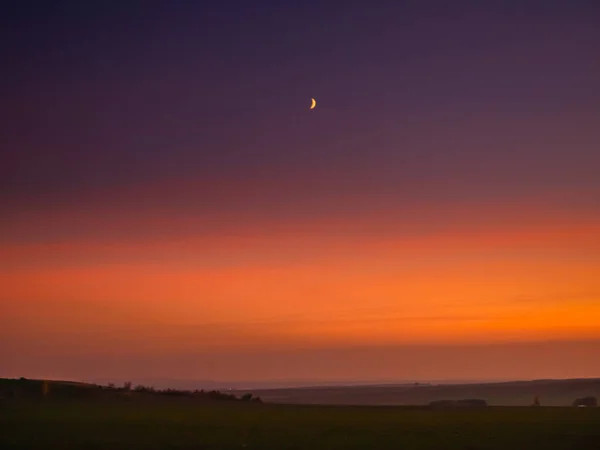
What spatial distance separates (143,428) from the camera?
35.2 m

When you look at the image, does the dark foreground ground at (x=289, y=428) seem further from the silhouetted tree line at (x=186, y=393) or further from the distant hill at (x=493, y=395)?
the distant hill at (x=493, y=395)

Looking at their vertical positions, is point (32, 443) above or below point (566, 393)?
below

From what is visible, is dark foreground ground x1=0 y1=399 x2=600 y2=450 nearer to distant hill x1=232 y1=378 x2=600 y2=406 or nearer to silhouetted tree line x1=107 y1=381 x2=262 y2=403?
silhouetted tree line x1=107 y1=381 x2=262 y2=403

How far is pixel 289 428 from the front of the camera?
35688 millimetres

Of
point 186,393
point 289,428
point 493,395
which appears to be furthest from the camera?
point 493,395

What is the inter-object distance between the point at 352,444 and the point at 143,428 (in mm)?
8600

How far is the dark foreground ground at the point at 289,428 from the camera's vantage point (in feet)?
99.7

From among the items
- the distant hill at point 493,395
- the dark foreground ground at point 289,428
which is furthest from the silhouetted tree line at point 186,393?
the distant hill at point 493,395

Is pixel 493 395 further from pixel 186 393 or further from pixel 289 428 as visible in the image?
pixel 289 428

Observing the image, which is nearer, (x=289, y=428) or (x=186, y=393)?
(x=289, y=428)

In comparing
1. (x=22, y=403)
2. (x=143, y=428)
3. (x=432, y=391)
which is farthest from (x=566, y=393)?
(x=143, y=428)

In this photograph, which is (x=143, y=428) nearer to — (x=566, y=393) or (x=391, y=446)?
(x=391, y=446)

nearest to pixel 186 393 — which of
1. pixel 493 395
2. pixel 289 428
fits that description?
pixel 289 428

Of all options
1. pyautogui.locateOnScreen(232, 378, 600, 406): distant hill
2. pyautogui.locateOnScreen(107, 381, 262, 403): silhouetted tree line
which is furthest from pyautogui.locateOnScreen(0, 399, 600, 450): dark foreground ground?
pyautogui.locateOnScreen(232, 378, 600, 406): distant hill
